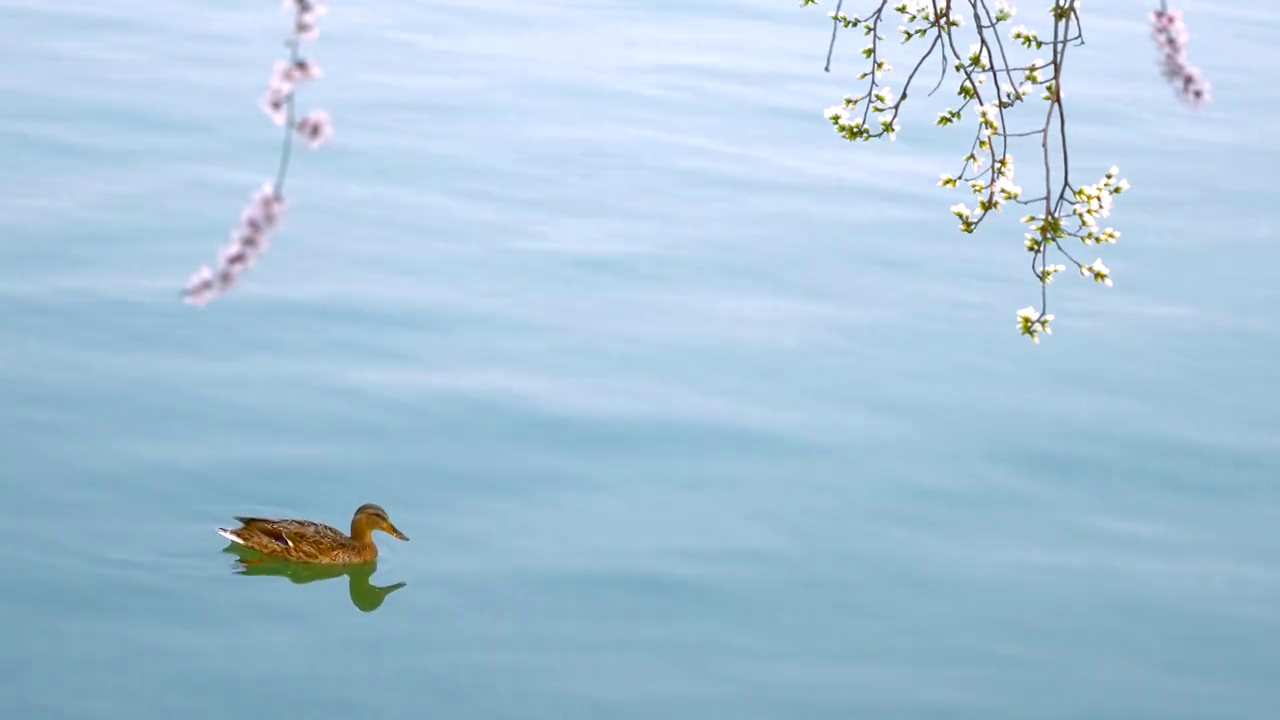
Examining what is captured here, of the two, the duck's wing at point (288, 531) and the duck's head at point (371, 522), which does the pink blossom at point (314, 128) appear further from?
the duck's head at point (371, 522)

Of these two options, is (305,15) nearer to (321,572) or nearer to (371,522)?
(371,522)

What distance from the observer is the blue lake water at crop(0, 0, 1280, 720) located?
7695 mm

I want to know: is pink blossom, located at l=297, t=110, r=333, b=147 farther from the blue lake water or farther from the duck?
the duck

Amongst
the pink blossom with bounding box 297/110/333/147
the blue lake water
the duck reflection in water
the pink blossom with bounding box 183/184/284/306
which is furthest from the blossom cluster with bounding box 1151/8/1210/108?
the duck reflection in water

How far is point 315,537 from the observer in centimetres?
834

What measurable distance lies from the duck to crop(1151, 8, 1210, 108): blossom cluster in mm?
4742

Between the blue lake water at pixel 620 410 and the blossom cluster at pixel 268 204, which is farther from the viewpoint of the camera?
the blue lake water at pixel 620 410

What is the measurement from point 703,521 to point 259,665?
2.15 m

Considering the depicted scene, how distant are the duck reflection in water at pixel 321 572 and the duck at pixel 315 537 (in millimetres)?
31

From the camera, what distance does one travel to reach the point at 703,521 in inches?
343

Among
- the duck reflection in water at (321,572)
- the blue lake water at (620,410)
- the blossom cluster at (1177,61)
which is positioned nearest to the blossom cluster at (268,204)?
the blossom cluster at (1177,61)

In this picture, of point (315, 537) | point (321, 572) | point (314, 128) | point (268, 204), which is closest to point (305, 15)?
point (314, 128)

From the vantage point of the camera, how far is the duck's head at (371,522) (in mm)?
8453

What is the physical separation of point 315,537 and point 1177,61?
16.2 ft
